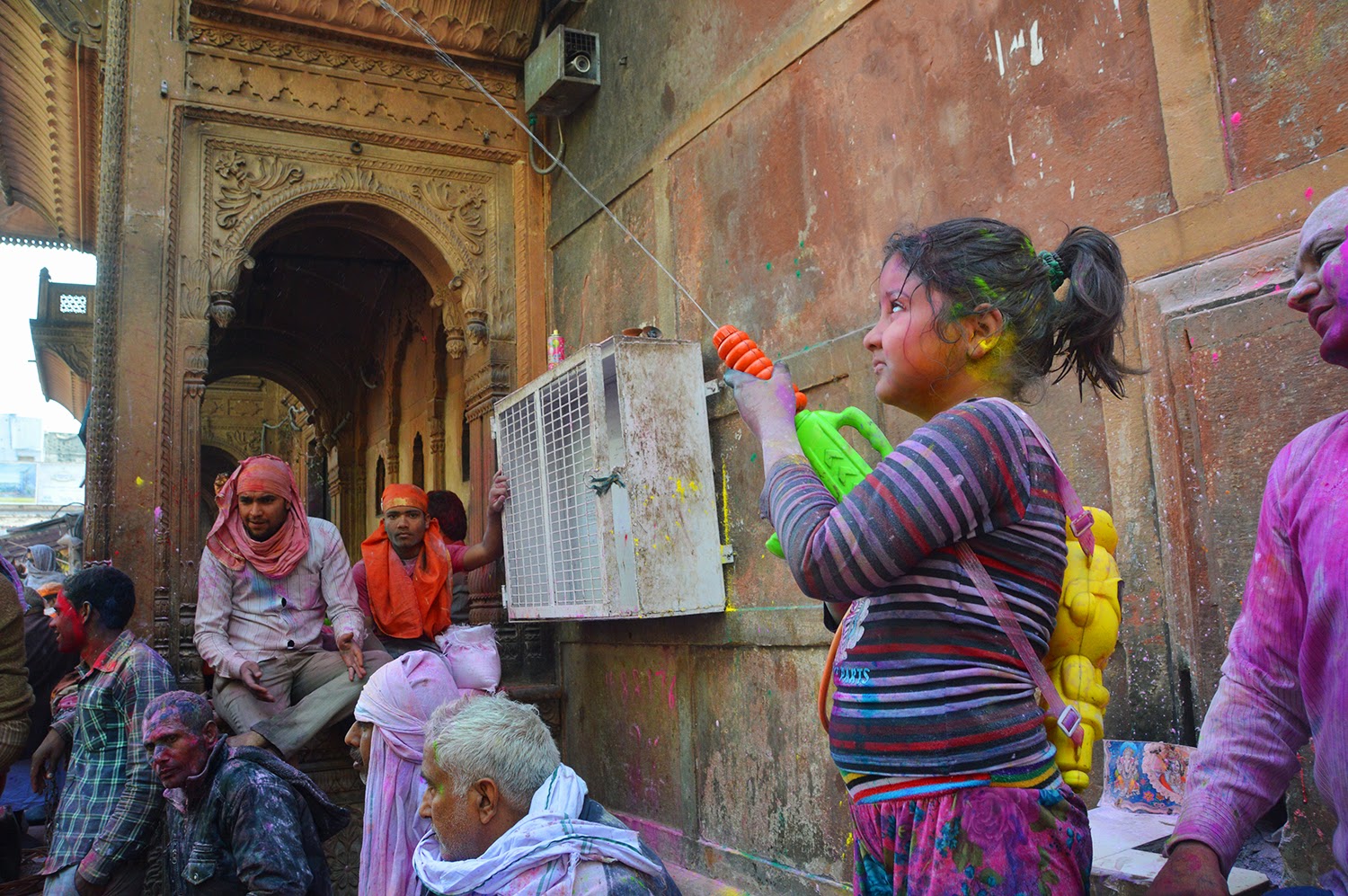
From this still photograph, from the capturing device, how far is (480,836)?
87.1 inches

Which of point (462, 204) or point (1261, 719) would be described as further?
point (462, 204)

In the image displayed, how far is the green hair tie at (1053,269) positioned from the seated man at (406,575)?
4126 mm

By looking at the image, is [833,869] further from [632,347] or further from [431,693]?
[632,347]

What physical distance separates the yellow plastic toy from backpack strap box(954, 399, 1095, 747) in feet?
0.10

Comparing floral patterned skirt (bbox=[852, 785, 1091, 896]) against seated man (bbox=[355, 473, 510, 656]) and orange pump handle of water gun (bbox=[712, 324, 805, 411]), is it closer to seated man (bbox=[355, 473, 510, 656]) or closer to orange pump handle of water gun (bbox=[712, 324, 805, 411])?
orange pump handle of water gun (bbox=[712, 324, 805, 411])

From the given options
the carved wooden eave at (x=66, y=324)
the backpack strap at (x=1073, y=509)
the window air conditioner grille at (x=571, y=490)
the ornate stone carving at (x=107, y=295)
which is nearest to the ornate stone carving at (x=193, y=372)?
the ornate stone carving at (x=107, y=295)

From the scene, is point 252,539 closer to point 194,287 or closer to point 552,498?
point 552,498

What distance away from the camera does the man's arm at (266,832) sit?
304 cm

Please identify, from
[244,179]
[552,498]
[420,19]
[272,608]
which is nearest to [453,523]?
[552,498]

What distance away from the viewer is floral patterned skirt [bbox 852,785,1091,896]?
1283mm

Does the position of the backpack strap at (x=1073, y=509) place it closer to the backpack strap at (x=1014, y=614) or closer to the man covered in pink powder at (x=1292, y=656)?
the backpack strap at (x=1014, y=614)

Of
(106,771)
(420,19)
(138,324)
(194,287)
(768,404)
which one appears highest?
(420,19)

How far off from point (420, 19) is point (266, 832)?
5.10 meters

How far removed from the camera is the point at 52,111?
7.21m
